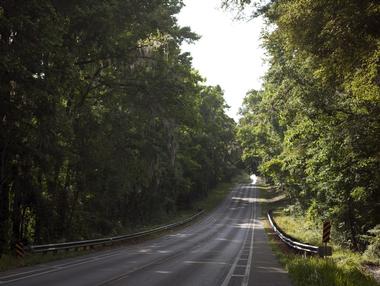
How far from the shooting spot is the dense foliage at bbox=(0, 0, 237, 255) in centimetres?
1742

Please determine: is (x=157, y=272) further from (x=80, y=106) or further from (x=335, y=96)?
(x=80, y=106)

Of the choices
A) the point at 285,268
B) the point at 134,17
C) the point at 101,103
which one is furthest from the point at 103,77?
the point at 285,268

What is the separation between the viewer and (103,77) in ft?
90.2

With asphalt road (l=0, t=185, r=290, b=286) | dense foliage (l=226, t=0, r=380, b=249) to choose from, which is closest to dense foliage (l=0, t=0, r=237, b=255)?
asphalt road (l=0, t=185, r=290, b=286)

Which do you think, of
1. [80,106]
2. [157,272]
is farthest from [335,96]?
[80,106]

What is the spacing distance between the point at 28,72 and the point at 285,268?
11597mm

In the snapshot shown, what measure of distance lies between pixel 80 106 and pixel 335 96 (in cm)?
1400

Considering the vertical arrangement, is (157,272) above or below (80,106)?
below

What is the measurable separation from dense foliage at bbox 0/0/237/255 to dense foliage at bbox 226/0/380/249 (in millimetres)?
6553

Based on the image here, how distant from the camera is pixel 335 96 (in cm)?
2080

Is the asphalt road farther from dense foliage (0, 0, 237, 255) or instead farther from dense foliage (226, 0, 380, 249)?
dense foliage (226, 0, 380, 249)

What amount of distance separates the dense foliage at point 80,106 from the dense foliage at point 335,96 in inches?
258

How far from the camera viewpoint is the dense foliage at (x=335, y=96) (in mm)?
11516

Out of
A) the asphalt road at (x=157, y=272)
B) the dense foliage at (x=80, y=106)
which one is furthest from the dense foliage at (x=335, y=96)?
the dense foliage at (x=80, y=106)
